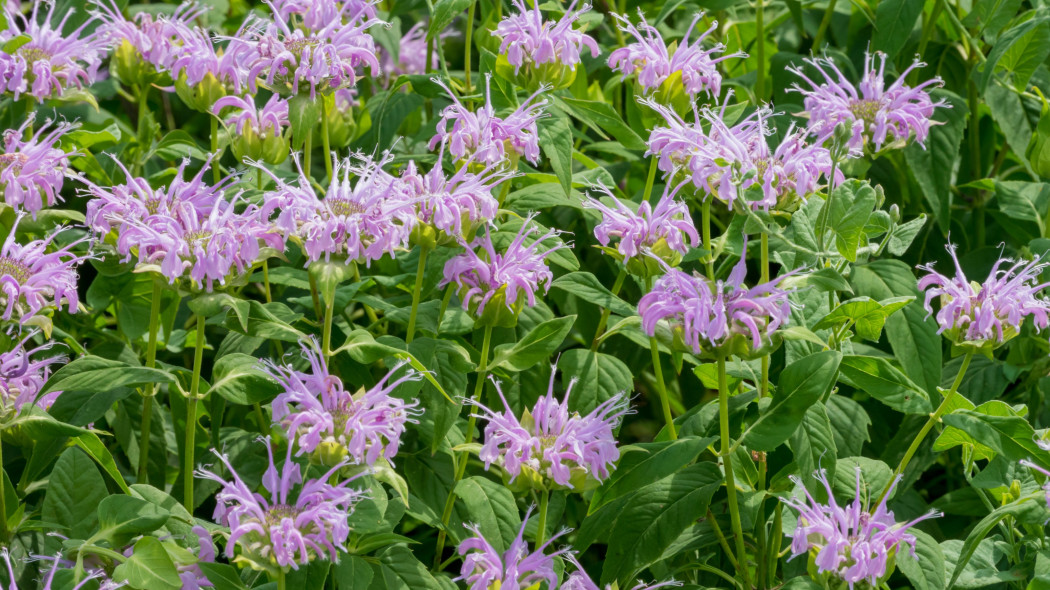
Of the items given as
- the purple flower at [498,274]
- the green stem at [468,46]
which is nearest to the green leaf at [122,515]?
the purple flower at [498,274]

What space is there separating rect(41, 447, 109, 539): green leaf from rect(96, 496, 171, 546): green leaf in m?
0.13

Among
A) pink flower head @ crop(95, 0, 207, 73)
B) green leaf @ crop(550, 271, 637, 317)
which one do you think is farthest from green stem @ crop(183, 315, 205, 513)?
pink flower head @ crop(95, 0, 207, 73)

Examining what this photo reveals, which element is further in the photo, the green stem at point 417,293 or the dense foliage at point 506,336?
the green stem at point 417,293

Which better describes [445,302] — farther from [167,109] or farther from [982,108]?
[167,109]

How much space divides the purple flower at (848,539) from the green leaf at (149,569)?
20.2 inches

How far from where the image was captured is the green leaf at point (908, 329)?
45.1 inches

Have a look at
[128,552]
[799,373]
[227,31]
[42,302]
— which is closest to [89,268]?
[227,31]

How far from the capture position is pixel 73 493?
1138 mm

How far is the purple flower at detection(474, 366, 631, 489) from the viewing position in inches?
41.6

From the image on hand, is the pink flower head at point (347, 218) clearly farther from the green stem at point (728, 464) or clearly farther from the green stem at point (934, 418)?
the green stem at point (934, 418)

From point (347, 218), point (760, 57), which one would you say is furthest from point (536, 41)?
point (760, 57)

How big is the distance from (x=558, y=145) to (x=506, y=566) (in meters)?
0.43

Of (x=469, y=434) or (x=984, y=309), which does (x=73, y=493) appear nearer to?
(x=469, y=434)

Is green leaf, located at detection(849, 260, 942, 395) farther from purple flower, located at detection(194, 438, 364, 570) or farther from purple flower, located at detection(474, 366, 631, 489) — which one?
purple flower, located at detection(194, 438, 364, 570)
